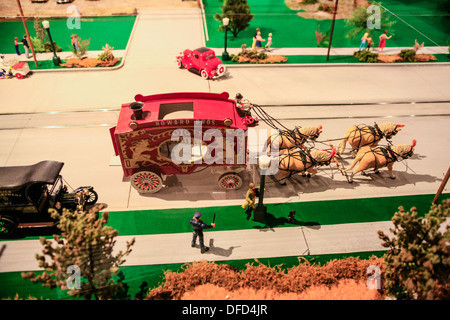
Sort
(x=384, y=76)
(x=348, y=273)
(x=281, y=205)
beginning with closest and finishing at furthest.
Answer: (x=348, y=273), (x=281, y=205), (x=384, y=76)

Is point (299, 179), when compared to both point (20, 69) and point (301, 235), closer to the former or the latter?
point (301, 235)

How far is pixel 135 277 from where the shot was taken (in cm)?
945

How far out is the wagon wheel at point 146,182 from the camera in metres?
11.4

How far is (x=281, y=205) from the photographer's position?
11.7 metres

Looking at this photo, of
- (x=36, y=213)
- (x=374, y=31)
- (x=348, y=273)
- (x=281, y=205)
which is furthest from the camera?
(x=374, y=31)

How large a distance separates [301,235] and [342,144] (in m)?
4.69

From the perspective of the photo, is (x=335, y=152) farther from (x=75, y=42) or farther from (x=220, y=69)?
(x=75, y=42)

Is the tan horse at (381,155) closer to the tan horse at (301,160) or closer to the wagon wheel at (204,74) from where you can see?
the tan horse at (301,160)

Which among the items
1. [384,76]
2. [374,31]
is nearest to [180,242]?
[384,76]

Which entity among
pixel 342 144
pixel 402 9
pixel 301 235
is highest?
pixel 402 9

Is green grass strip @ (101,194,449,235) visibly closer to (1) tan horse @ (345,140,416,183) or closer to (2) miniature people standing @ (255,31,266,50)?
(1) tan horse @ (345,140,416,183)

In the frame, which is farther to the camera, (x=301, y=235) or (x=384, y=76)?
(x=384, y=76)

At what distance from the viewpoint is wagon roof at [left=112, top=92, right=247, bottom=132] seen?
1079 centimetres

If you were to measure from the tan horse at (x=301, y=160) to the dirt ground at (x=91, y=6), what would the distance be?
22707 mm
